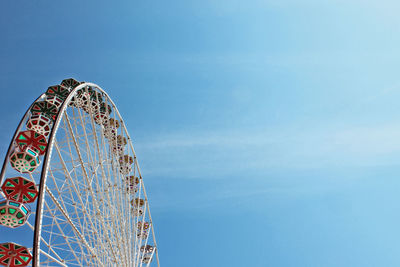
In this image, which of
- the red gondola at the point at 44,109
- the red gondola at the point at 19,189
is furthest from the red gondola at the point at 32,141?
the red gondola at the point at 19,189

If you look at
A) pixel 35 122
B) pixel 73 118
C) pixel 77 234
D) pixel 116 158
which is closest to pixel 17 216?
pixel 77 234

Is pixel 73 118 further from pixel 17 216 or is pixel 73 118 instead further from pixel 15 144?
pixel 17 216

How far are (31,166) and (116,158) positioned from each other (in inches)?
296

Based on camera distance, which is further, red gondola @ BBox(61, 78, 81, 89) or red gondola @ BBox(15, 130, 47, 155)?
red gondola @ BBox(61, 78, 81, 89)

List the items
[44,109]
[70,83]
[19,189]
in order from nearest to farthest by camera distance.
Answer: [19,189] < [44,109] < [70,83]

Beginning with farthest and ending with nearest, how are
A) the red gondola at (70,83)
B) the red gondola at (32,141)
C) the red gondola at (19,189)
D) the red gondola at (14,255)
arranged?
1. the red gondola at (70,83)
2. the red gondola at (32,141)
3. the red gondola at (19,189)
4. the red gondola at (14,255)

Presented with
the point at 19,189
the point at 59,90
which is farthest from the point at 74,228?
the point at 59,90

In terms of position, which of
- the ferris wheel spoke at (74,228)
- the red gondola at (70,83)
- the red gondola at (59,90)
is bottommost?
the ferris wheel spoke at (74,228)

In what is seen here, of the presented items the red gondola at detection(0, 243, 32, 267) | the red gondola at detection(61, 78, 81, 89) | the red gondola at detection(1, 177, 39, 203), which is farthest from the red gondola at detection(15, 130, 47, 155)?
the red gondola at detection(0, 243, 32, 267)

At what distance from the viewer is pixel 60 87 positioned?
58.3 ft

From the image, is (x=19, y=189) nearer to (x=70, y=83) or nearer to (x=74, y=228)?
(x=74, y=228)

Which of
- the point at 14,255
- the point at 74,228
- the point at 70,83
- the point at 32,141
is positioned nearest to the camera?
the point at 14,255

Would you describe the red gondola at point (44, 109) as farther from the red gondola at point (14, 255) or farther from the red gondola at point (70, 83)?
the red gondola at point (14, 255)

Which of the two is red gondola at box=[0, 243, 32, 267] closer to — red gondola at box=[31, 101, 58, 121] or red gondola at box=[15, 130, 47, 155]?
red gondola at box=[15, 130, 47, 155]
